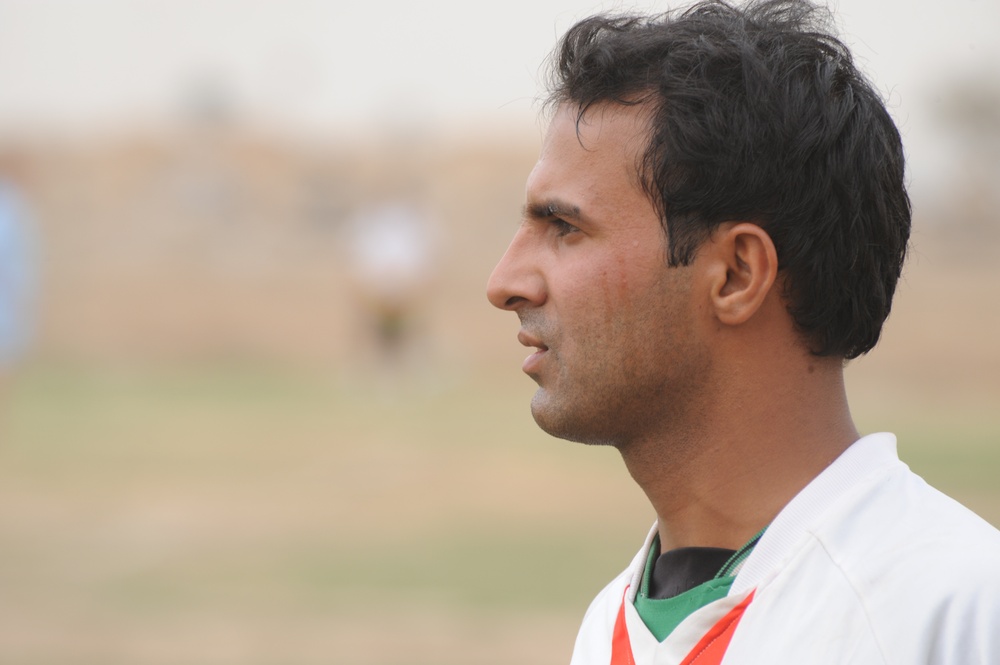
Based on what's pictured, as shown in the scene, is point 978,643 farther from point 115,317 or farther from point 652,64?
point 115,317

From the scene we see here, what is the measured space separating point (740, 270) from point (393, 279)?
67.6 ft

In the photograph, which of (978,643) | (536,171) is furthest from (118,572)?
(978,643)

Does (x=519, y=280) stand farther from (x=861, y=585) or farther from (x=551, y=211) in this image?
(x=861, y=585)

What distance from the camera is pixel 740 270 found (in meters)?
1.79

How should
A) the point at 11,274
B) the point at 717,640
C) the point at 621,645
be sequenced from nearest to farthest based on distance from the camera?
the point at 717,640
the point at 621,645
the point at 11,274

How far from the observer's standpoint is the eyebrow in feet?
6.08

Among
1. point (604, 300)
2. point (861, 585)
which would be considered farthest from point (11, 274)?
point (861, 585)

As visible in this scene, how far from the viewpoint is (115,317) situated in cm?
2409

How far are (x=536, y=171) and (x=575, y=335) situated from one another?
282mm

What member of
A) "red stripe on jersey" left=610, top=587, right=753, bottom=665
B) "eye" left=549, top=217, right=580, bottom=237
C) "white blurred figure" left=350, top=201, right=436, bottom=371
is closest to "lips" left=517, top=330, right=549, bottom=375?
"eye" left=549, top=217, right=580, bottom=237

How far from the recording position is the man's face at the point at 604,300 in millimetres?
1812

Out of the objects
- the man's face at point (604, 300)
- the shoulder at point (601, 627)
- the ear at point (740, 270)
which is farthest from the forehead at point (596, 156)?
the shoulder at point (601, 627)

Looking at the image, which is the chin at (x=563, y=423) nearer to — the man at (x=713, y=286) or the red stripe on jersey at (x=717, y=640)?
the man at (x=713, y=286)

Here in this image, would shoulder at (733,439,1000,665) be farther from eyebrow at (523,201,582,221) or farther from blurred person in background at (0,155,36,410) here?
blurred person in background at (0,155,36,410)
